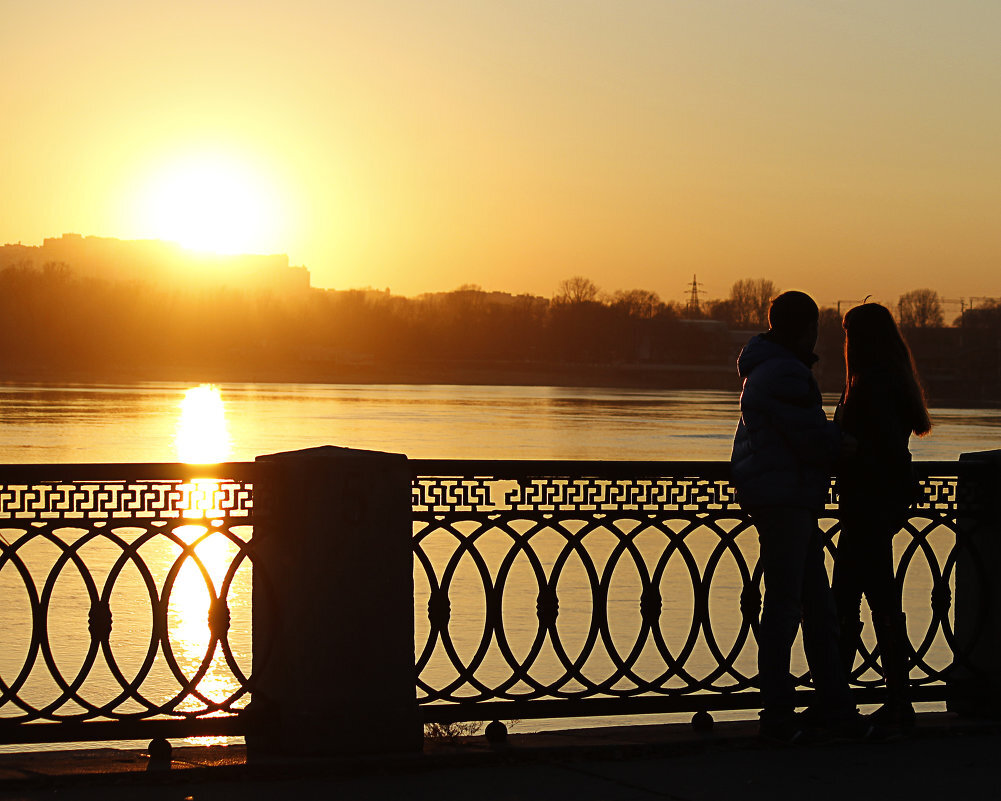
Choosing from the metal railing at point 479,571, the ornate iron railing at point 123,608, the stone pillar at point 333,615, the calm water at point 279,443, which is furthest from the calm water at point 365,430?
the stone pillar at point 333,615

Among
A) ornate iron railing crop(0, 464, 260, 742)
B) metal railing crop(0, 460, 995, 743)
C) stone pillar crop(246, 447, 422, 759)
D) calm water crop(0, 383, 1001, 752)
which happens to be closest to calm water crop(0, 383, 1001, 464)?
calm water crop(0, 383, 1001, 752)

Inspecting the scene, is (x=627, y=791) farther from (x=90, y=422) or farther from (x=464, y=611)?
(x=90, y=422)

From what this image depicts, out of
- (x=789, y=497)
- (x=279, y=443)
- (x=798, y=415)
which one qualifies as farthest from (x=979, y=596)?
(x=279, y=443)

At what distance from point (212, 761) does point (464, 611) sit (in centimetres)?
725

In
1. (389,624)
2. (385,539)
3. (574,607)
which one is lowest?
(574,607)

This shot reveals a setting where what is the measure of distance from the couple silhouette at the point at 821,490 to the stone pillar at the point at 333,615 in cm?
142

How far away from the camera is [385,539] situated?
5.14 metres

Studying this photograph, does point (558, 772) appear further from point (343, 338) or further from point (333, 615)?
point (343, 338)

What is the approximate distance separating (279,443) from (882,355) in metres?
30.6

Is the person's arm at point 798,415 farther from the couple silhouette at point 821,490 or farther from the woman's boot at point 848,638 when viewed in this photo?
the woman's boot at point 848,638

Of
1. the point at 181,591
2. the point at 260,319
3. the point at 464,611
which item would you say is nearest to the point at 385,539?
the point at 464,611

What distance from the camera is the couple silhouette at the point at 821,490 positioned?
209 inches

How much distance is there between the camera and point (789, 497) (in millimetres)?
5277

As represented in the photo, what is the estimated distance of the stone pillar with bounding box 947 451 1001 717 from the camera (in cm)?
598
